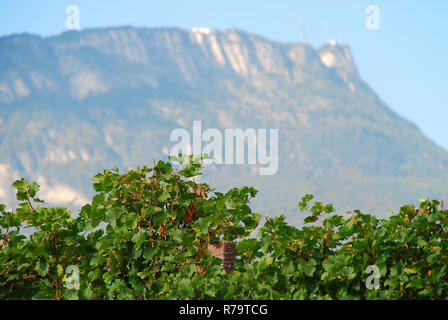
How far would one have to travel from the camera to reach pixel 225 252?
4020 millimetres

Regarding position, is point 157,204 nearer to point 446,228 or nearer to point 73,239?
point 73,239

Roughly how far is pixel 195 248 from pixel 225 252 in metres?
0.21

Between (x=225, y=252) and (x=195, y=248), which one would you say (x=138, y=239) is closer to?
(x=195, y=248)

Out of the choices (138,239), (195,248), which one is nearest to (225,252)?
(195,248)

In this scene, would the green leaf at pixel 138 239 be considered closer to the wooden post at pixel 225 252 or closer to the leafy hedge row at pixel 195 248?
the leafy hedge row at pixel 195 248

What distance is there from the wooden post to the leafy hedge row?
5cm

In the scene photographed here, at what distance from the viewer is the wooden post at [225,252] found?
13.2 feet

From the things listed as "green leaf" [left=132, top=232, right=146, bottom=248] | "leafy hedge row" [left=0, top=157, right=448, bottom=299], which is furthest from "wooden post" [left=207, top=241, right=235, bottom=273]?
"green leaf" [left=132, top=232, right=146, bottom=248]

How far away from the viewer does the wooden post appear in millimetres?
4016

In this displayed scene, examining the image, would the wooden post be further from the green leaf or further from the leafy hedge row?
the green leaf
